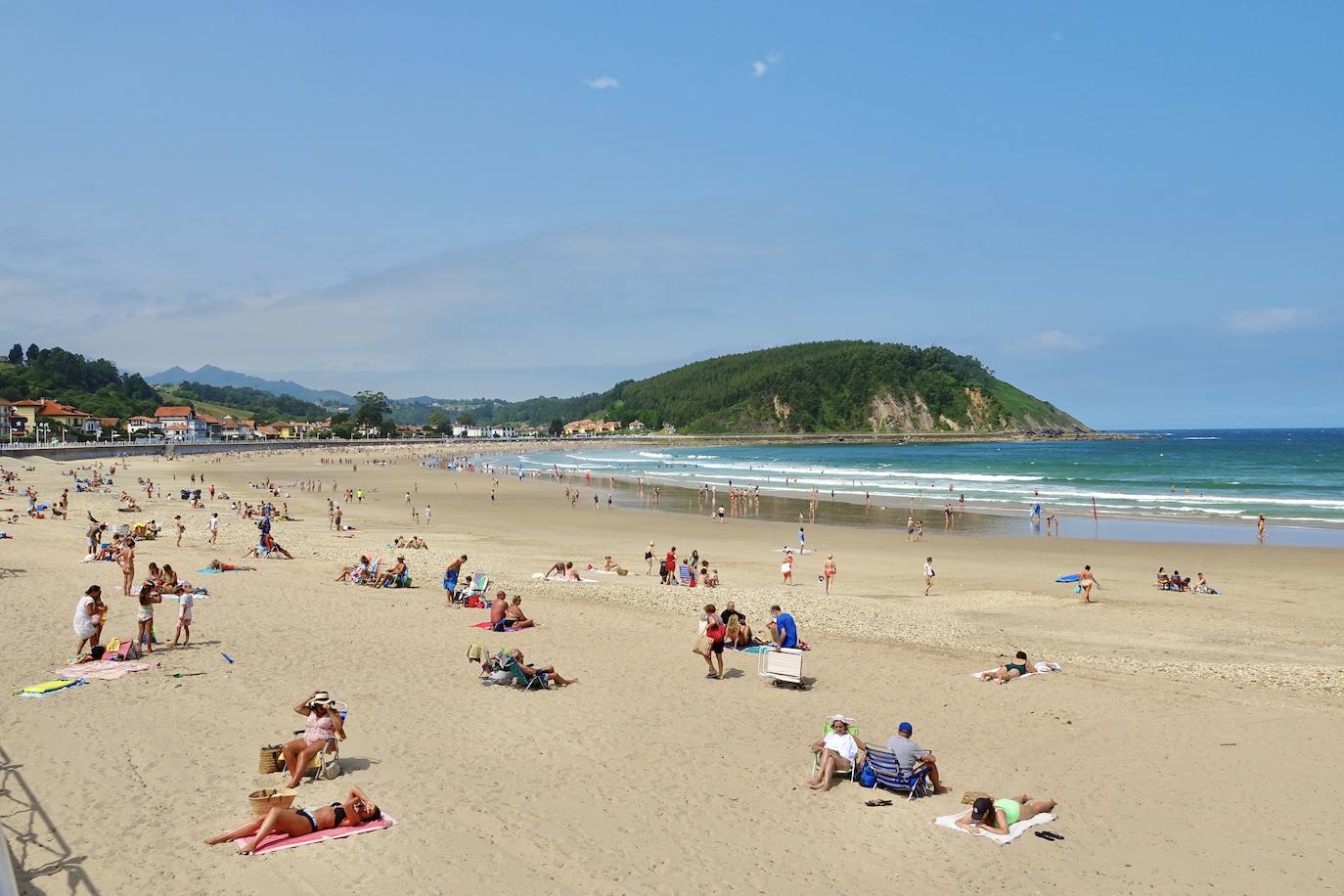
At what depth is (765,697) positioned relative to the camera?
10172 mm

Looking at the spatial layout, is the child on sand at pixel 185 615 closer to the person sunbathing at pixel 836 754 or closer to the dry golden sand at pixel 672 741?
the dry golden sand at pixel 672 741

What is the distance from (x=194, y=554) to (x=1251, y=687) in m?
20.9

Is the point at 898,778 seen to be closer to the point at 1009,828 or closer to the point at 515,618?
the point at 1009,828

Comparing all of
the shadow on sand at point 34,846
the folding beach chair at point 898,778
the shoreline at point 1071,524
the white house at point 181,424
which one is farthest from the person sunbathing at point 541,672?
the white house at point 181,424

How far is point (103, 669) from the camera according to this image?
10.0 metres

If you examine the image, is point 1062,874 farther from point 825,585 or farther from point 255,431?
point 255,431

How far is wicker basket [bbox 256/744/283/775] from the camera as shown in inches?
287

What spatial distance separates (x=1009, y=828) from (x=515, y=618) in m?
8.32

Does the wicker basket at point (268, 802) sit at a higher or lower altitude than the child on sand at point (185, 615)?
lower

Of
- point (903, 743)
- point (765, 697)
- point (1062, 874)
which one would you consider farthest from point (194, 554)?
point (1062, 874)

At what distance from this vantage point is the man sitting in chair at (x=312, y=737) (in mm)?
7078

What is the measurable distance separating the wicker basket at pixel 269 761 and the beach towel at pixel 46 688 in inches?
142

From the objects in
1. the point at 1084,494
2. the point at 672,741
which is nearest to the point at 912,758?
the point at 672,741

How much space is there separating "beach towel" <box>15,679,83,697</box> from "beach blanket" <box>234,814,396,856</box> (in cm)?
478
